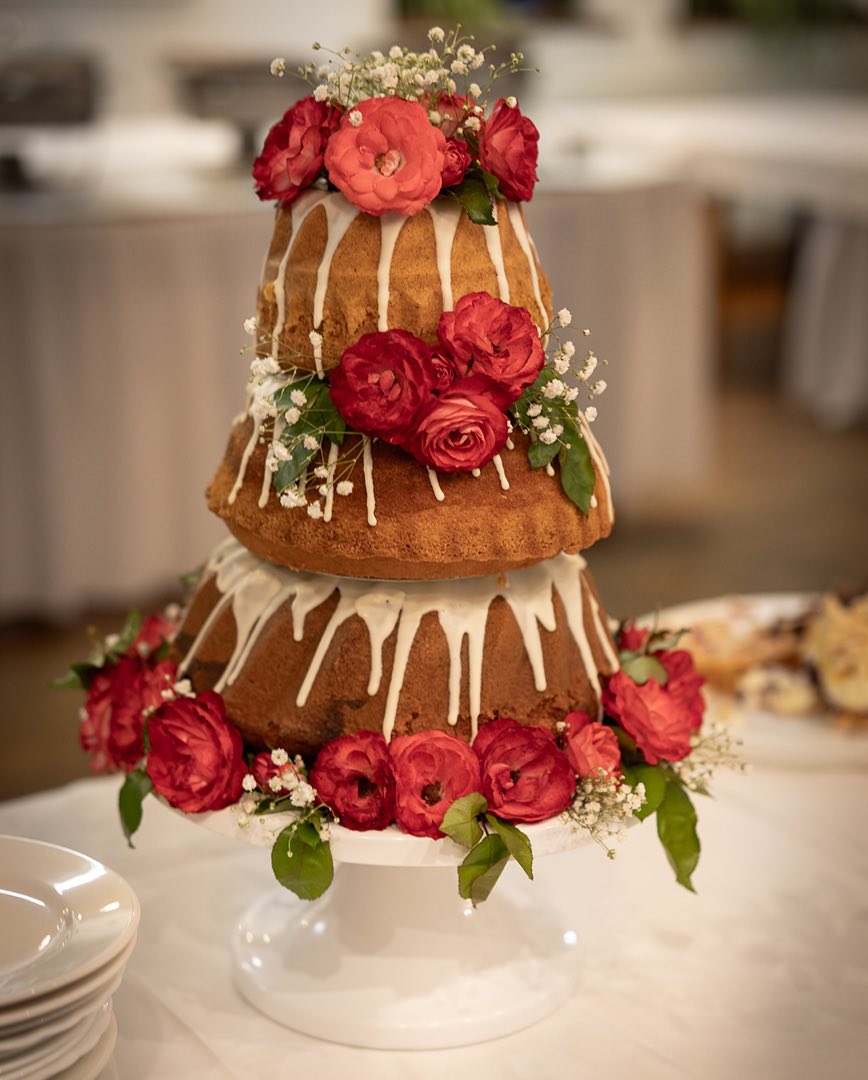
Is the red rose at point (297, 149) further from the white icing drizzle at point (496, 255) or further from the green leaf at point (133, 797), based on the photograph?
the green leaf at point (133, 797)

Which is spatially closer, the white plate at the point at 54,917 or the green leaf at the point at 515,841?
the white plate at the point at 54,917

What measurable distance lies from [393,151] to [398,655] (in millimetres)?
481

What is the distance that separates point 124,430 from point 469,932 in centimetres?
277

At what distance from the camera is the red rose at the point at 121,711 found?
1.48 m

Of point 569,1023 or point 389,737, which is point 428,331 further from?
point 569,1023

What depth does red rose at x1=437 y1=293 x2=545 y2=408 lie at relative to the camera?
4.21ft

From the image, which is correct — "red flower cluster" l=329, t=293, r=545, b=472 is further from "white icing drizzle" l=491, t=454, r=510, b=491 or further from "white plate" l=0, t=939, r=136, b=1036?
"white plate" l=0, t=939, r=136, b=1036

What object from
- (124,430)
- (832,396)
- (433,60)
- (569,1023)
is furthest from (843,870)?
(832,396)

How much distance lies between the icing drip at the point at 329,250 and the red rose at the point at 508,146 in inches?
5.5

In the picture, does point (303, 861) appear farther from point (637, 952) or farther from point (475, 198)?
point (475, 198)

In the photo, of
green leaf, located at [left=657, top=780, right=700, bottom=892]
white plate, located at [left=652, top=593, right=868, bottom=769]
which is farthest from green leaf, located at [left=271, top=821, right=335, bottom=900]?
white plate, located at [left=652, top=593, right=868, bottom=769]

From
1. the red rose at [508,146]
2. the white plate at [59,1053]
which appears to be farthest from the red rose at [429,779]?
the red rose at [508,146]

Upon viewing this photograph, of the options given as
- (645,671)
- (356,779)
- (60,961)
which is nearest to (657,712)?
(645,671)

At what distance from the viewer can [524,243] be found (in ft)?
4.68
